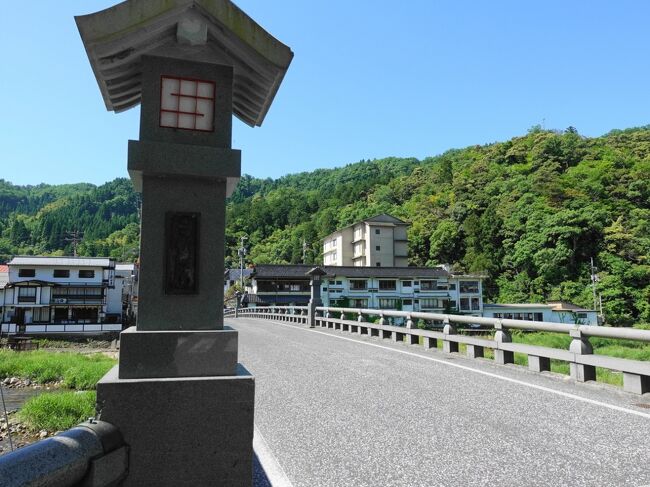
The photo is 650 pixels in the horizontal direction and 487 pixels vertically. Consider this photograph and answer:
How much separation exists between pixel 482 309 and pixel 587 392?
50.1 metres

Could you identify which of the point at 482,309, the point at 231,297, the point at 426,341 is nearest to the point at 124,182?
the point at 231,297

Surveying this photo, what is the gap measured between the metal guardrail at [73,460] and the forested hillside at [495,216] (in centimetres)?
5768

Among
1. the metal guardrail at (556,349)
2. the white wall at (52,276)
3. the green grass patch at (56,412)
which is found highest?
the white wall at (52,276)

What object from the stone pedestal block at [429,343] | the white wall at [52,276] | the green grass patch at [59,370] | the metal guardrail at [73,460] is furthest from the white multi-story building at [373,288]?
the metal guardrail at [73,460]

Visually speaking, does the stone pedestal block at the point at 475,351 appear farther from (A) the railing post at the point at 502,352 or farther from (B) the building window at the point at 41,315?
(B) the building window at the point at 41,315

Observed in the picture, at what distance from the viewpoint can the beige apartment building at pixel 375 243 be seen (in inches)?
2571

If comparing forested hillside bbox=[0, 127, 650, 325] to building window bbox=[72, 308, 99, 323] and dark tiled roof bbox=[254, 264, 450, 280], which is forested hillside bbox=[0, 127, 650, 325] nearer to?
dark tiled roof bbox=[254, 264, 450, 280]

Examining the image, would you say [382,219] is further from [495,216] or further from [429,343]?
[429,343]

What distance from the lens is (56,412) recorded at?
1019 centimetres

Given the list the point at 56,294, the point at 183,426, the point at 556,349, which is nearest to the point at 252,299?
the point at 56,294

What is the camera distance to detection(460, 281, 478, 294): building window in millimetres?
55094

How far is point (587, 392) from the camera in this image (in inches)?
256

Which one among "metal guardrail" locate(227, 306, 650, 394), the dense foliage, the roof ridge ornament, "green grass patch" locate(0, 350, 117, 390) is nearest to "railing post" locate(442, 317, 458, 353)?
"metal guardrail" locate(227, 306, 650, 394)

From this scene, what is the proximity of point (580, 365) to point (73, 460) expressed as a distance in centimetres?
736
